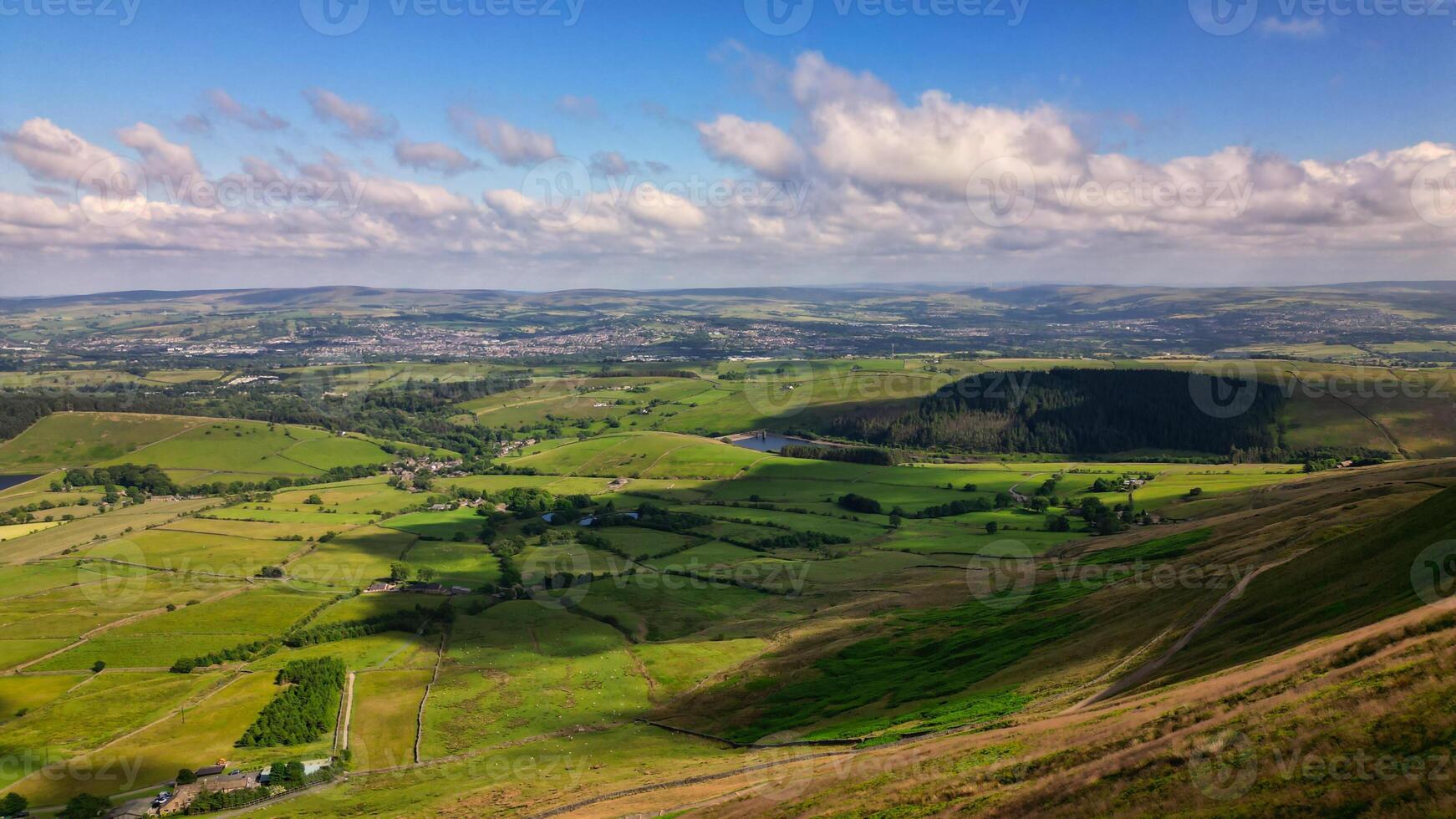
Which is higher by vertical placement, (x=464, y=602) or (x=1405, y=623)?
(x=1405, y=623)

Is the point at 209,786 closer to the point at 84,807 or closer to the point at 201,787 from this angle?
the point at 201,787

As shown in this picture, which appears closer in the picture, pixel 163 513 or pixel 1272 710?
pixel 1272 710

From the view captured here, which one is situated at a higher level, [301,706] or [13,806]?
[13,806]

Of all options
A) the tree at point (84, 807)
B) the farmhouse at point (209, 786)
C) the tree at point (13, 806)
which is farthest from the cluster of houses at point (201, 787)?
the tree at point (13, 806)

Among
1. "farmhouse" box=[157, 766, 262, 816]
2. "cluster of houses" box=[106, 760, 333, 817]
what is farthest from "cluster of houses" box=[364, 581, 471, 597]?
"farmhouse" box=[157, 766, 262, 816]

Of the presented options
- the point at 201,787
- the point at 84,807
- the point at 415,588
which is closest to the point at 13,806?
the point at 84,807

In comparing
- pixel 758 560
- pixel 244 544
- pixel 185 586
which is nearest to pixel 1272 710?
pixel 758 560

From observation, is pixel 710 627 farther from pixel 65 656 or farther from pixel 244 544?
pixel 244 544
